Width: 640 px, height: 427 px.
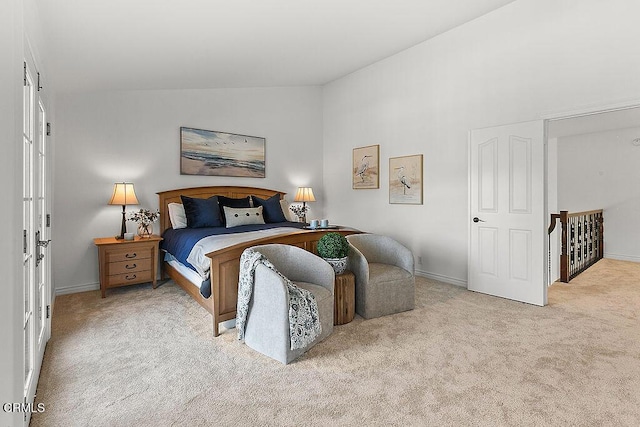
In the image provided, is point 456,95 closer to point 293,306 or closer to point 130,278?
point 293,306

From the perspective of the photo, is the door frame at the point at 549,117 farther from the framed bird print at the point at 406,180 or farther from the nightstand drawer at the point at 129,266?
the nightstand drawer at the point at 129,266

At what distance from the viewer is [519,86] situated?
3719mm

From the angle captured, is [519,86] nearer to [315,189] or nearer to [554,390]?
[554,390]

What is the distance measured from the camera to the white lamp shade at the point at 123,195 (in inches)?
162

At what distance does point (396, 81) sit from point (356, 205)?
6.68 feet

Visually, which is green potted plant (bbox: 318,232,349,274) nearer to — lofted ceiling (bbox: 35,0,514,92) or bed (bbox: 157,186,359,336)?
bed (bbox: 157,186,359,336)

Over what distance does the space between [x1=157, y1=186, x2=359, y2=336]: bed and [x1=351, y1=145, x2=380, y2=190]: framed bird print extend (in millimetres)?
1859

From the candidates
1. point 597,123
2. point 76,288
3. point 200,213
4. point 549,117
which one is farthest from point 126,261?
point 597,123

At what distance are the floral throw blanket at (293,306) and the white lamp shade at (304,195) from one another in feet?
10.3

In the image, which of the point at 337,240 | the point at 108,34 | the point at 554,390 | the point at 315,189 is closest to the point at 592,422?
the point at 554,390

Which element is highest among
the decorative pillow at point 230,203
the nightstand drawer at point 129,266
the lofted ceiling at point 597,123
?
the lofted ceiling at point 597,123

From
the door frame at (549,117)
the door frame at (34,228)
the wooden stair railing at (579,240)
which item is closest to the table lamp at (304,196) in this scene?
the door frame at (549,117)

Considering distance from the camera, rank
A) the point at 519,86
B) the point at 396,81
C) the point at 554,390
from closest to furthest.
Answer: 1. the point at 554,390
2. the point at 519,86
3. the point at 396,81

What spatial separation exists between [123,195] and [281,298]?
9.36 ft
